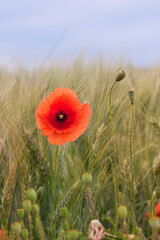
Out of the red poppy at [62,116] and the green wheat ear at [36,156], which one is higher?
the red poppy at [62,116]

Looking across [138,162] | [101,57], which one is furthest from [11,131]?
[101,57]

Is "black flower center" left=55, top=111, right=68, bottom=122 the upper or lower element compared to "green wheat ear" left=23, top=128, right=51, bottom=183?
upper

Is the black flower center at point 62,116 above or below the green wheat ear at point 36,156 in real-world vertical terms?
above

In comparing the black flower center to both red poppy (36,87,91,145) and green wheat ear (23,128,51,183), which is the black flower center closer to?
red poppy (36,87,91,145)

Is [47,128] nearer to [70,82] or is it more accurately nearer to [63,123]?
[63,123]

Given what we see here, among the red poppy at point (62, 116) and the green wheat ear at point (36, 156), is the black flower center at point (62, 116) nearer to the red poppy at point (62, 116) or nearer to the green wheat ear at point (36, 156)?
the red poppy at point (62, 116)

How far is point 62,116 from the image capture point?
1000 millimetres

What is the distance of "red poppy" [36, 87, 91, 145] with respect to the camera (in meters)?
0.92

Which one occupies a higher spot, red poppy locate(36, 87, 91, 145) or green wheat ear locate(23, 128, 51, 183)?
red poppy locate(36, 87, 91, 145)

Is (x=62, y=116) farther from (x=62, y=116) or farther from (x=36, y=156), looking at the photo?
(x=36, y=156)

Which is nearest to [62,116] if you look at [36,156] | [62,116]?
[62,116]

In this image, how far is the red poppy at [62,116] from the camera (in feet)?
3.02

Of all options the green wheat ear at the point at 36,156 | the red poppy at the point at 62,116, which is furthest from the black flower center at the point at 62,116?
the green wheat ear at the point at 36,156

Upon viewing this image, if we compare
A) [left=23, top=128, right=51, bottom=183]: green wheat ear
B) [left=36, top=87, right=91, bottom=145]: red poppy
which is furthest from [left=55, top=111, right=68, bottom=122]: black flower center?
[left=23, top=128, right=51, bottom=183]: green wheat ear
